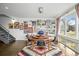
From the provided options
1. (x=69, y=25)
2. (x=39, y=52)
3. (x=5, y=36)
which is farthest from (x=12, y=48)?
(x=69, y=25)

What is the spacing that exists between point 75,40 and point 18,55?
0.90 metres

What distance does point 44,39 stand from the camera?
284cm

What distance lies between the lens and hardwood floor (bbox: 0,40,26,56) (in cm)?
284

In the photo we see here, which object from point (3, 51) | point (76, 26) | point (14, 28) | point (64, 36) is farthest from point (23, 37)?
point (76, 26)

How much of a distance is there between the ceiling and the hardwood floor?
418mm

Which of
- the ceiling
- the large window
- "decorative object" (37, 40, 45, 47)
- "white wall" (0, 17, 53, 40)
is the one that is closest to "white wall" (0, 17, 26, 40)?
"white wall" (0, 17, 53, 40)

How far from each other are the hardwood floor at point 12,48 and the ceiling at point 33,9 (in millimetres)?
418

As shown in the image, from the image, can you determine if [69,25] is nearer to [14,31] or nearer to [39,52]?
[39,52]

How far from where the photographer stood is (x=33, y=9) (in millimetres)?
2869

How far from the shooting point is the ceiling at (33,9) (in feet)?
9.29

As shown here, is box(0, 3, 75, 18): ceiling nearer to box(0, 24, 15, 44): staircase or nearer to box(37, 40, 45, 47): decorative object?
box(0, 24, 15, 44): staircase

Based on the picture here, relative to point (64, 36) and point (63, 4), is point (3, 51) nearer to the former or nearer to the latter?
point (64, 36)

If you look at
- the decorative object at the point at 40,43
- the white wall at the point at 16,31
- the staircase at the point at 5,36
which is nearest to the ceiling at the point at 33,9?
the white wall at the point at 16,31

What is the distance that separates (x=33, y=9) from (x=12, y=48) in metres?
0.68
